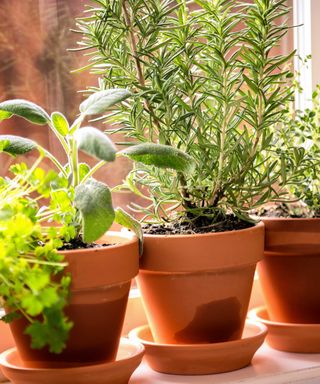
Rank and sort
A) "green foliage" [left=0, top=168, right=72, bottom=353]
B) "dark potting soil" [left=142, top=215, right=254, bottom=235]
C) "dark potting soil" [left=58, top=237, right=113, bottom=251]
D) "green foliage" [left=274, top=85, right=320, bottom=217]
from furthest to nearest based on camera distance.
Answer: "green foliage" [left=274, top=85, right=320, bottom=217] < "dark potting soil" [left=142, top=215, right=254, bottom=235] < "dark potting soil" [left=58, top=237, right=113, bottom=251] < "green foliage" [left=0, top=168, right=72, bottom=353]

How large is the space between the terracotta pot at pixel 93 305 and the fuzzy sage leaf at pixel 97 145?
0.16m

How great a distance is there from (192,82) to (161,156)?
0.60 ft

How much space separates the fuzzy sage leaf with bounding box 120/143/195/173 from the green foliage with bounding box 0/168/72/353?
131mm

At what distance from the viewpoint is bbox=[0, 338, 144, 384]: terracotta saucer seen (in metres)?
0.90

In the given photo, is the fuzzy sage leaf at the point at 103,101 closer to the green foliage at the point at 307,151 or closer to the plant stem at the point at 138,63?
the plant stem at the point at 138,63

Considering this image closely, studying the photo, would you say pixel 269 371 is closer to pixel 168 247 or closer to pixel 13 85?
pixel 168 247

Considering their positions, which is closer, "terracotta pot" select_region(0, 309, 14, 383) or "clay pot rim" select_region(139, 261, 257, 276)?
"clay pot rim" select_region(139, 261, 257, 276)

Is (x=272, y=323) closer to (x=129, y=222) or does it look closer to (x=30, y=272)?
(x=129, y=222)

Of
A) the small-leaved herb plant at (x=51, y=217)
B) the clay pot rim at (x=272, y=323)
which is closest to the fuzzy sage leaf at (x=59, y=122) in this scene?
the small-leaved herb plant at (x=51, y=217)

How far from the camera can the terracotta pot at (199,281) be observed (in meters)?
1.01

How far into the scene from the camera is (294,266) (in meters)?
1.16

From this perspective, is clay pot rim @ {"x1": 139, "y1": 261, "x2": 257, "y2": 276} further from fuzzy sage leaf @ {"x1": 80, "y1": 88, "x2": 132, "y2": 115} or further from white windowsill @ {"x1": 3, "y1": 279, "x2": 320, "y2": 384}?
fuzzy sage leaf @ {"x1": 80, "y1": 88, "x2": 132, "y2": 115}

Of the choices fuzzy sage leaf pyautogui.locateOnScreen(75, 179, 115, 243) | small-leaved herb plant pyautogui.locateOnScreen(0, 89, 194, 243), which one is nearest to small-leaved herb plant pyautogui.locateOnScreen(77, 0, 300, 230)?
small-leaved herb plant pyautogui.locateOnScreen(0, 89, 194, 243)

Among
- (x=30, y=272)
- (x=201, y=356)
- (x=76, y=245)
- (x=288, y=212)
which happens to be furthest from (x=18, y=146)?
(x=288, y=212)
